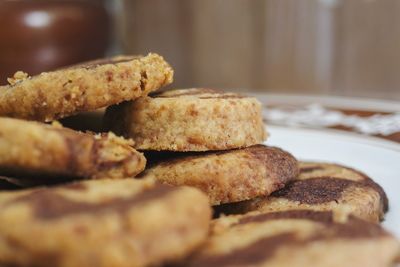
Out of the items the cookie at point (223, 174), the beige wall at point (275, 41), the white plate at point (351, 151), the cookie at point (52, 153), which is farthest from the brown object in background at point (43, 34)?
the cookie at point (52, 153)

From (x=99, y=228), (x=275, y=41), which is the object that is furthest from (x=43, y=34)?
(x=99, y=228)

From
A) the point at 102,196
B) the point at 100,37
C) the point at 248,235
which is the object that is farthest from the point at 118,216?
the point at 100,37

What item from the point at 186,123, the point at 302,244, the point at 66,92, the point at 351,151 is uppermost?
the point at 66,92

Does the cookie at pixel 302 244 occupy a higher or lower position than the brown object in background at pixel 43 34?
lower

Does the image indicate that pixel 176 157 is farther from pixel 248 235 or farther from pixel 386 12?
pixel 386 12

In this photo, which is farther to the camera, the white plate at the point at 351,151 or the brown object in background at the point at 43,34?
the brown object in background at the point at 43,34

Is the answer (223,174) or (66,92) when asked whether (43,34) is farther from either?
(223,174)

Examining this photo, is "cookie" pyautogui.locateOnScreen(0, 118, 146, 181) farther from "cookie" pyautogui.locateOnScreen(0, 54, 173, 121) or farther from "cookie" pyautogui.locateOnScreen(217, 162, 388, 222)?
"cookie" pyautogui.locateOnScreen(217, 162, 388, 222)

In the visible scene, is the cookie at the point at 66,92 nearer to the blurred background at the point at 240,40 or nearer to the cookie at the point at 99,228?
→ the cookie at the point at 99,228
